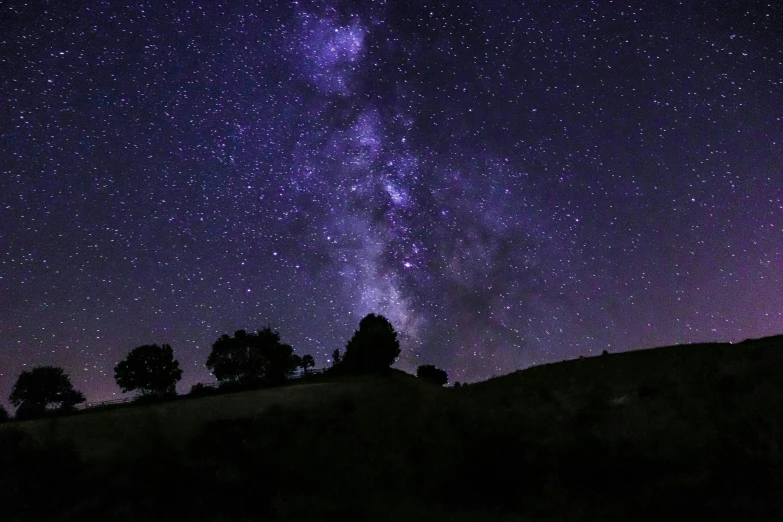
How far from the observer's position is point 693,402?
19.2 metres

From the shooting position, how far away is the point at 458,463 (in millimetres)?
17812

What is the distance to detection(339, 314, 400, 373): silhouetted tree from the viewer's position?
67250mm

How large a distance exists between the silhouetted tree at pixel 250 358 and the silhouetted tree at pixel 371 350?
1222 centimetres

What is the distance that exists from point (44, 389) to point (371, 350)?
47111 mm

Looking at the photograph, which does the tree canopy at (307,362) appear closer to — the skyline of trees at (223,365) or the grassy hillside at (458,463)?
the skyline of trees at (223,365)

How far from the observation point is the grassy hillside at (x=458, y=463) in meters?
13.4

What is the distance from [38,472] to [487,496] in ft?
44.4

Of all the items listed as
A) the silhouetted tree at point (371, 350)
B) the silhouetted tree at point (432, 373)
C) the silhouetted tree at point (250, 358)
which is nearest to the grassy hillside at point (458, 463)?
the silhouetted tree at point (371, 350)

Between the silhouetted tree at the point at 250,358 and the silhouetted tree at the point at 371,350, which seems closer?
the silhouetted tree at the point at 371,350

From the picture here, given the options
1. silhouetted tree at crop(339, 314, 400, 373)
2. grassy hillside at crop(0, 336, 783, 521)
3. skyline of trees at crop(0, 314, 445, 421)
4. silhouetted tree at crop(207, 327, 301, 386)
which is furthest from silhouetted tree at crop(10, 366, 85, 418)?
grassy hillside at crop(0, 336, 783, 521)

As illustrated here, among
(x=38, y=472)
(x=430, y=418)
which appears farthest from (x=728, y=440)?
(x=38, y=472)

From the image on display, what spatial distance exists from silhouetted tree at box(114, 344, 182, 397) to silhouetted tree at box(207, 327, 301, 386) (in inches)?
261

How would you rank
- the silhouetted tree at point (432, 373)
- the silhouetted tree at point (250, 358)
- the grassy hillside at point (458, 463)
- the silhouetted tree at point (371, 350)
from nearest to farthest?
the grassy hillside at point (458, 463)
the silhouetted tree at point (371, 350)
the silhouetted tree at point (250, 358)
the silhouetted tree at point (432, 373)

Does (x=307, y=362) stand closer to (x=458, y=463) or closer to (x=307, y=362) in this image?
(x=307, y=362)
